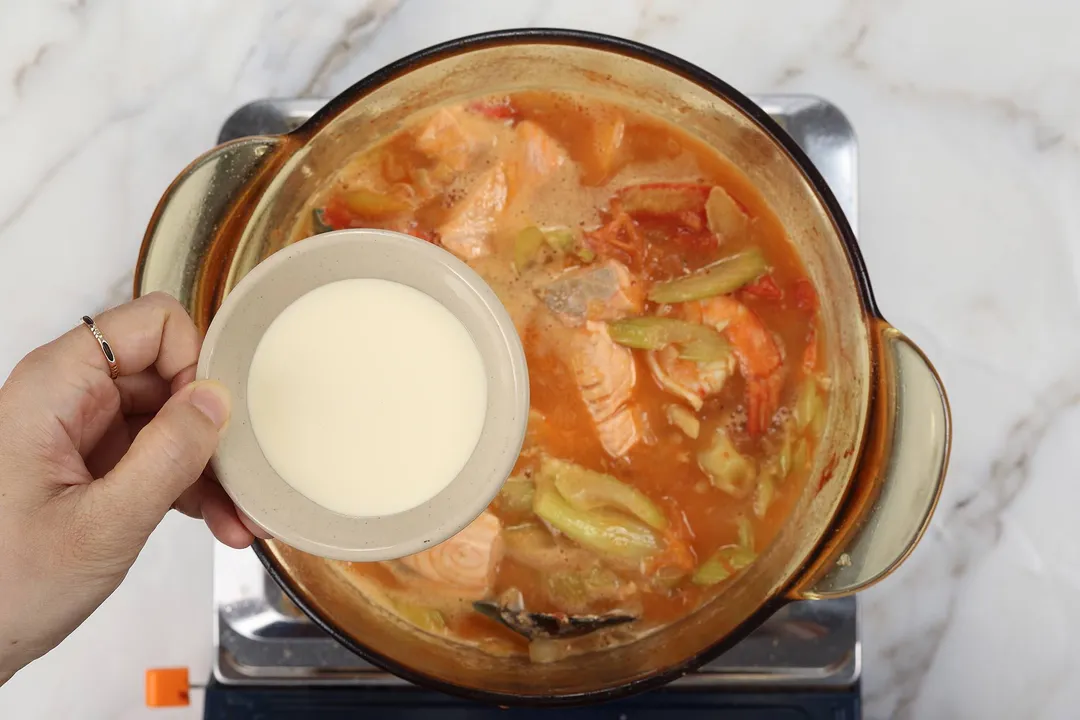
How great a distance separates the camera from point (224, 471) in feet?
3.29

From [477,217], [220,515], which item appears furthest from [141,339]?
[477,217]

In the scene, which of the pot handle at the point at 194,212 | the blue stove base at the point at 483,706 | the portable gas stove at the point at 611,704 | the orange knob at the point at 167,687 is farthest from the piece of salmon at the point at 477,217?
the orange knob at the point at 167,687

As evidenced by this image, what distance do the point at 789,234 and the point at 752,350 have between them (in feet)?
A: 0.63

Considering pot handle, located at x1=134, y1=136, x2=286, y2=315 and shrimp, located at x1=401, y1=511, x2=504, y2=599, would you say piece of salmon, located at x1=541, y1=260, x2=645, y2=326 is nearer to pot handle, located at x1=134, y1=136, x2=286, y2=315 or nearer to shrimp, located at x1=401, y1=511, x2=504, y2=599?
shrimp, located at x1=401, y1=511, x2=504, y2=599

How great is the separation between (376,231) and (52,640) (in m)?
0.69

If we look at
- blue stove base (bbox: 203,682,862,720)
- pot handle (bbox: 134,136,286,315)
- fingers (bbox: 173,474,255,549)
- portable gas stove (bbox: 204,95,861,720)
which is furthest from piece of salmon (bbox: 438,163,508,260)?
blue stove base (bbox: 203,682,862,720)

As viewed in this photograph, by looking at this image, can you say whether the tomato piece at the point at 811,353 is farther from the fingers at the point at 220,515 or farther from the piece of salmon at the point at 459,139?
the fingers at the point at 220,515

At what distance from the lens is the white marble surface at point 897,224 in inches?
61.2

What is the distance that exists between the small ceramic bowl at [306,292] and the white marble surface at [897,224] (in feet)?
2.18

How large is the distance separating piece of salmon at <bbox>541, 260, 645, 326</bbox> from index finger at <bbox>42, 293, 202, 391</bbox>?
0.54m

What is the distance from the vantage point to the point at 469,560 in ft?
4.35

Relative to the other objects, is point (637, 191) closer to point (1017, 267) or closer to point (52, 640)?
point (1017, 267)

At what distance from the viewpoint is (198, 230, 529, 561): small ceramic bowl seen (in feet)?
3.24

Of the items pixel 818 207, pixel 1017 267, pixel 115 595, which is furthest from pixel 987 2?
pixel 115 595
